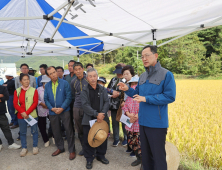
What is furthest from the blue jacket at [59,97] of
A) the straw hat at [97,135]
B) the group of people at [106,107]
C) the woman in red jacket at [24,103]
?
the straw hat at [97,135]

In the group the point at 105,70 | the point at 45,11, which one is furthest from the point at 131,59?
the point at 45,11

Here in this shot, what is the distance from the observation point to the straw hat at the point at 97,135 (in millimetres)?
2960

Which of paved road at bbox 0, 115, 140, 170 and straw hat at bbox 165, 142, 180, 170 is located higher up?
straw hat at bbox 165, 142, 180, 170

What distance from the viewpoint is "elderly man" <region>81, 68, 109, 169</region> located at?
3002 mm

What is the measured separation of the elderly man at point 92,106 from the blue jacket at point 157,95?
1057 millimetres

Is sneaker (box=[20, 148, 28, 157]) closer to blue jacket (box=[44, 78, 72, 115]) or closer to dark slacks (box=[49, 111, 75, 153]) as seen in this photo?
dark slacks (box=[49, 111, 75, 153])

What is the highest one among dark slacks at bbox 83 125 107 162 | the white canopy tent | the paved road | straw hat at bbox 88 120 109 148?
the white canopy tent

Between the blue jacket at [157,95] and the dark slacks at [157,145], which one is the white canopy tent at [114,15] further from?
the dark slacks at [157,145]

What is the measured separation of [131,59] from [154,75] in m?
49.1

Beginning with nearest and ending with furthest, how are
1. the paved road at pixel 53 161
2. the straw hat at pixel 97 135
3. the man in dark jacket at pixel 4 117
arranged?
the straw hat at pixel 97 135 < the paved road at pixel 53 161 < the man in dark jacket at pixel 4 117

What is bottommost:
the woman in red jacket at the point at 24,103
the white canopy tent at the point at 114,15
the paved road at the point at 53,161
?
the paved road at the point at 53,161

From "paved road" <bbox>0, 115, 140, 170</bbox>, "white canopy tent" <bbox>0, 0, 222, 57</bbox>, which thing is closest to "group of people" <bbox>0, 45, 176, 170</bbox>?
"paved road" <bbox>0, 115, 140, 170</bbox>

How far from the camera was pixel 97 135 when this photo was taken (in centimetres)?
296

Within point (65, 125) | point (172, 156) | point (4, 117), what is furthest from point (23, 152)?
point (172, 156)
